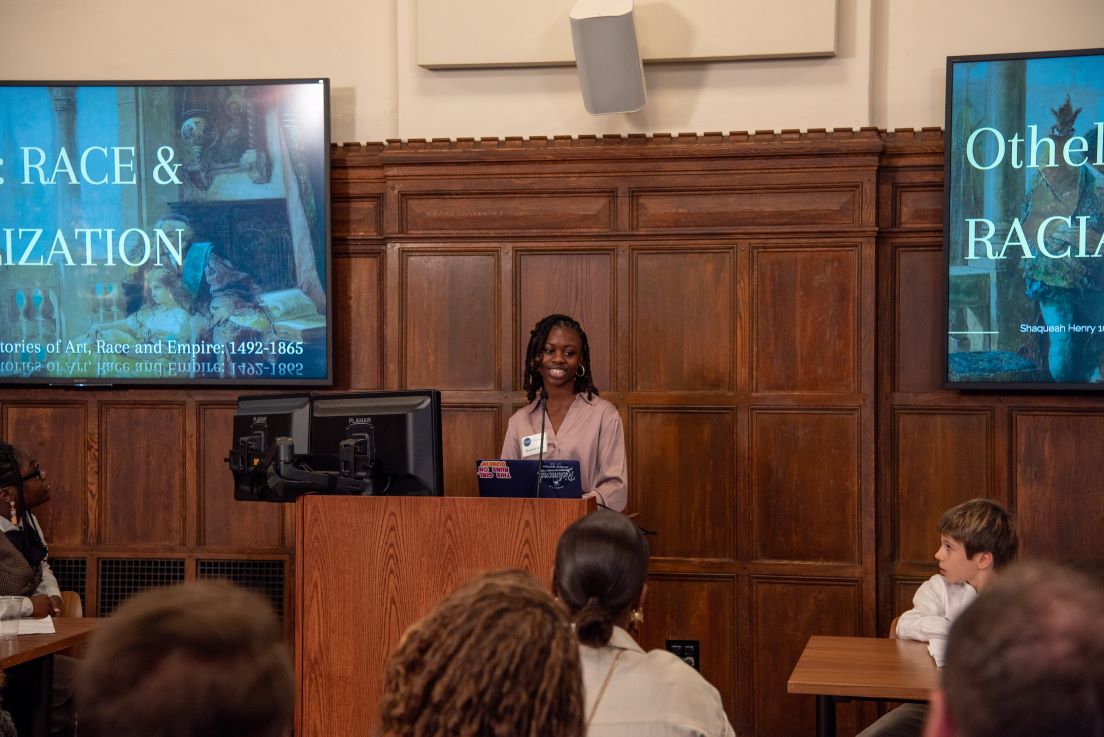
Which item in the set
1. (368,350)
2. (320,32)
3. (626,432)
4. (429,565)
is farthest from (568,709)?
(320,32)

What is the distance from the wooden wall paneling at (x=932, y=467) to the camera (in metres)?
5.42

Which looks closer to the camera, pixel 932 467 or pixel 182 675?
pixel 182 675

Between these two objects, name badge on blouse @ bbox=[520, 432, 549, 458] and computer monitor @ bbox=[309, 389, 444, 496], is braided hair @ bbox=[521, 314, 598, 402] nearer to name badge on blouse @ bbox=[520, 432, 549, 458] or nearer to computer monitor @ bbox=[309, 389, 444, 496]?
name badge on blouse @ bbox=[520, 432, 549, 458]

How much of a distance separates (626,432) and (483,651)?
14.0 feet

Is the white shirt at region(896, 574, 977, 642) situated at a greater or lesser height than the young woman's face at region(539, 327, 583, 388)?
lesser

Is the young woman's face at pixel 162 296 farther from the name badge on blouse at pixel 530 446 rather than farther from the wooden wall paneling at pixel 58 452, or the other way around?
the name badge on blouse at pixel 530 446

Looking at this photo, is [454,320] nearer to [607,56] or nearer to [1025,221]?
[607,56]

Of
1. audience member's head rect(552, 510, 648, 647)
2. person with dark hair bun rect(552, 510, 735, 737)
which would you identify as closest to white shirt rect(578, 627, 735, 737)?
person with dark hair bun rect(552, 510, 735, 737)

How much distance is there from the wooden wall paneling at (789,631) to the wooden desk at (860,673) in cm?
148

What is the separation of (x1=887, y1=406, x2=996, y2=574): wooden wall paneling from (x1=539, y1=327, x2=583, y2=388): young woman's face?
5.48 ft

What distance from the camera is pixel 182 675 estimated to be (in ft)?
3.67

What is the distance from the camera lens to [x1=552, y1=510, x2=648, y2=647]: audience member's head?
7.86 ft

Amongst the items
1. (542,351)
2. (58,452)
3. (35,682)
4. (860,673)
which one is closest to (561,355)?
(542,351)

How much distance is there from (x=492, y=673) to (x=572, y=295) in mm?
4383
